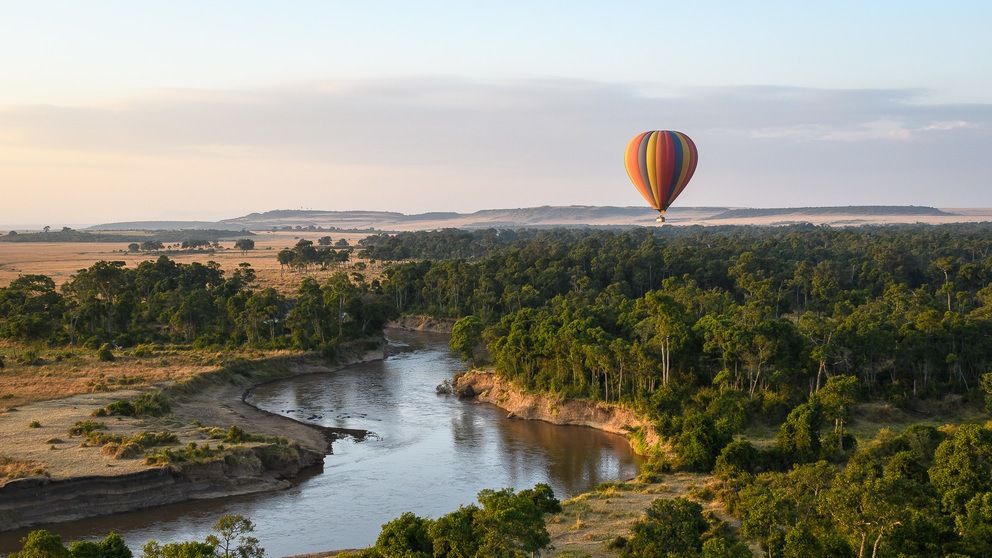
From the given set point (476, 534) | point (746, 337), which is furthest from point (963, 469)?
point (746, 337)

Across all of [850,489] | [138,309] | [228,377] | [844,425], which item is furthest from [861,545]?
[138,309]

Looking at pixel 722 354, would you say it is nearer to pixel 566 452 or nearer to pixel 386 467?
pixel 566 452

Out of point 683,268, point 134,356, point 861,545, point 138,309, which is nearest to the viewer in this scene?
point 861,545

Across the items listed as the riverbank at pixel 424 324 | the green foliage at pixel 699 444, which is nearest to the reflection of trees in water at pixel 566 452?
the green foliage at pixel 699 444

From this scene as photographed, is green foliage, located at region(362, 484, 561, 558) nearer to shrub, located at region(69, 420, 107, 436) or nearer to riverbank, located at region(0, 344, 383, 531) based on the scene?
riverbank, located at region(0, 344, 383, 531)

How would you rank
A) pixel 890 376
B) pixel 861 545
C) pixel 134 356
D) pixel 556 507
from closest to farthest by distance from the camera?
pixel 861 545, pixel 556 507, pixel 890 376, pixel 134 356

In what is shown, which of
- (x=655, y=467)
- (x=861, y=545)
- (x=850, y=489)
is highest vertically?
(x=850, y=489)

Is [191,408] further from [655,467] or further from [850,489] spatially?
[850,489]

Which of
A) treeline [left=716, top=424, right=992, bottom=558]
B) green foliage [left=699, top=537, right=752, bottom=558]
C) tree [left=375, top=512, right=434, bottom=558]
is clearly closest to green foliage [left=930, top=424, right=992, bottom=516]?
treeline [left=716, top=424, right=992, bottom=558]
